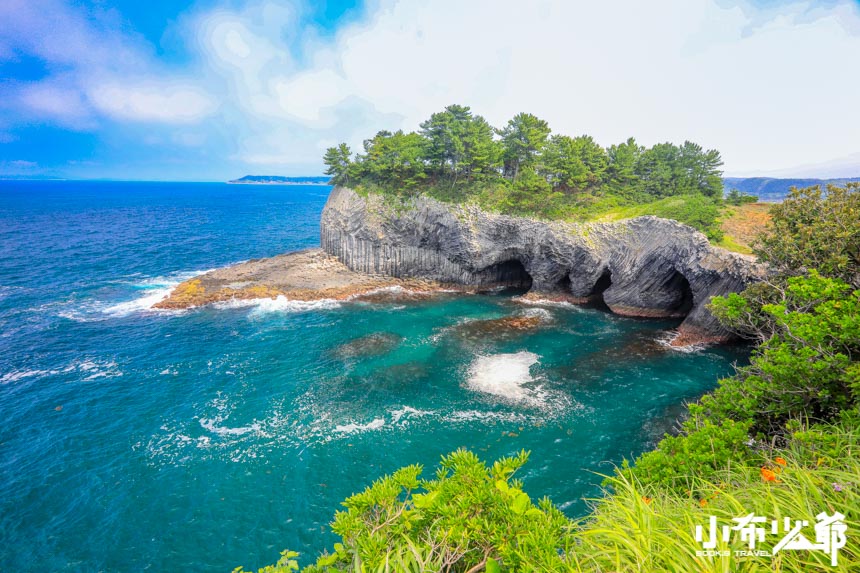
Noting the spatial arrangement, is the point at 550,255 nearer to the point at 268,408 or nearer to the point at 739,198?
the point at 739,198

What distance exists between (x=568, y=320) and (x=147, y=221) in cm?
10596

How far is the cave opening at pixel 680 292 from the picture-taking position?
3628 cm

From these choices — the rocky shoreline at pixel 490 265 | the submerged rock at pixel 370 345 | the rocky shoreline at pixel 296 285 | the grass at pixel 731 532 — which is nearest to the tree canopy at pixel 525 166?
the rocky shoreline at pixel 490 265

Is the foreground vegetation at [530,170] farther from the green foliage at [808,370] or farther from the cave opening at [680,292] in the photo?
the green foliage at [808,370]

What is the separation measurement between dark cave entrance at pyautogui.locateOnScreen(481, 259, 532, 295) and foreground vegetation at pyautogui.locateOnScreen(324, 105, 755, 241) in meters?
7.42

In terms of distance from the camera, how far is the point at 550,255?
41375 millimetres

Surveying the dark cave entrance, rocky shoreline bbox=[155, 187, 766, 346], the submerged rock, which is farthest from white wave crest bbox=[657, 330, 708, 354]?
the submerged rock

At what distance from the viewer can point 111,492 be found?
1741 centimetres

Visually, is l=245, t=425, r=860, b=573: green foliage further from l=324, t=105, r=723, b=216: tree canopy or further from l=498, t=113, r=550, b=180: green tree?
l=498, t=113, r=550, b=180: green tree

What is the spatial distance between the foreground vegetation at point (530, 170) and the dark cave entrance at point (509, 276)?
742 cm

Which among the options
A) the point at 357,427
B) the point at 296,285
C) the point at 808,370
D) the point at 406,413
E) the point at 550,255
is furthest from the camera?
the point at 296,285

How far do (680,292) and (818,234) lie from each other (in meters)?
21.3

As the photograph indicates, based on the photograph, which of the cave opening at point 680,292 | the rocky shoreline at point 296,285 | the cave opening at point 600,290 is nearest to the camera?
the cave opening at point 680,292

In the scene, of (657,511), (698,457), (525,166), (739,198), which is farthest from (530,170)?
(657,511)
